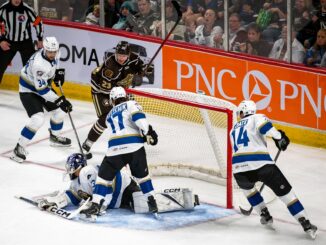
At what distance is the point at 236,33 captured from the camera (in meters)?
11.6

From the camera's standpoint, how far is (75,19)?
12.9m

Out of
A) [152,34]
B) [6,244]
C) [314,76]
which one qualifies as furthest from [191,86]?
[6,244]

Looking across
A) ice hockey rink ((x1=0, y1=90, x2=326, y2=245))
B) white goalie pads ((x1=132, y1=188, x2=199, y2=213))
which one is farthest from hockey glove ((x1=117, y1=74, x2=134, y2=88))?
white goalie pads ((x1=132, y1=188, x2=199, y2=213))

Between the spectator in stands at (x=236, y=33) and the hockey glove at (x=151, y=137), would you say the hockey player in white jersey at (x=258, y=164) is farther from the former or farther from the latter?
the spectator in stands at (x=236, y=33)

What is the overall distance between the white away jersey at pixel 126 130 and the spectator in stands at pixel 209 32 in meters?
2.82

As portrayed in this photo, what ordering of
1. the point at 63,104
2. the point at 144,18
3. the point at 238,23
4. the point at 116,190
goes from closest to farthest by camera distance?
the point at 116,190 → the point at 63,104 → the point at 238,23 → the point at 144,18

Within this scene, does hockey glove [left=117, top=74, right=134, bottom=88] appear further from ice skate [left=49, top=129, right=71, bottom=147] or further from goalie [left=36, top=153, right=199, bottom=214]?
goalie [left=36, top=153, right=199, bottom=214]

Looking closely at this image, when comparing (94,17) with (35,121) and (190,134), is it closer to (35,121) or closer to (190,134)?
(35,121)

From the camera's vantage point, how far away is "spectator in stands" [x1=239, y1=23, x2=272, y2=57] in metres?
11.4

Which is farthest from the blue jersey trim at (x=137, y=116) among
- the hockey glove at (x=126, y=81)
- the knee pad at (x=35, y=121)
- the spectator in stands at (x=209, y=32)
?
the spectator in stands at (x=209, y=32)

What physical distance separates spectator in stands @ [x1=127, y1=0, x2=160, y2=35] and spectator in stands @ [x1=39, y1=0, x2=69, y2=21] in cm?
100

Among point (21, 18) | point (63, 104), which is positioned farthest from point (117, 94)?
point (21, 18)

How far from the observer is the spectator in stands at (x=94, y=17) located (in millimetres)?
12695

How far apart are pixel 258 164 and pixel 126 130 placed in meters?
1.12
